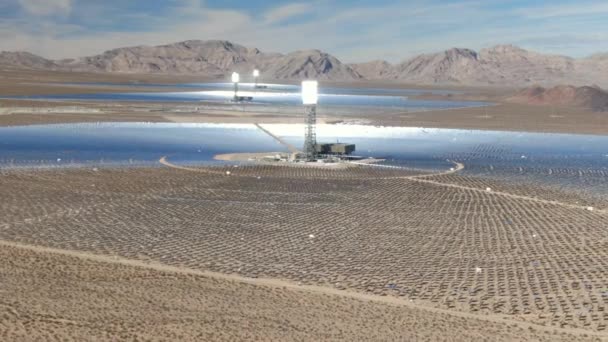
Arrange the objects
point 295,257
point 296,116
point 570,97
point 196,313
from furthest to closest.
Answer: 1. point 570,97
2. point 296,116
3. point 295,257
4. point 196,313

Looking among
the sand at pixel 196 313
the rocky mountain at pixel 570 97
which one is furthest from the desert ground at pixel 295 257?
the rocky mountain at pixel 570 97

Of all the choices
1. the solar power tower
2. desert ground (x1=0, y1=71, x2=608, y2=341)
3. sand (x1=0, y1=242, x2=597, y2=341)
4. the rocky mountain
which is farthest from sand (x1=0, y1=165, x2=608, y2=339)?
the rocky mountain

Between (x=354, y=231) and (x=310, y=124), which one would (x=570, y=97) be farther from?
(x=354, y=231)

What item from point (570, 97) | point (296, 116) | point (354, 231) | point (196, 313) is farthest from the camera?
point (570, 97)

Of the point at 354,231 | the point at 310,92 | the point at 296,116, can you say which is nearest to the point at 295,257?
the point at 354,231

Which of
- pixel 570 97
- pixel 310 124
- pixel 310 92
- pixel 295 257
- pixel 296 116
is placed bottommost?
pixel 295 257

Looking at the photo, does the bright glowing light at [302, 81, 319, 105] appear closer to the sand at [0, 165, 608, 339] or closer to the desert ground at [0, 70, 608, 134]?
the sand at [0, 165, 608, 339]
